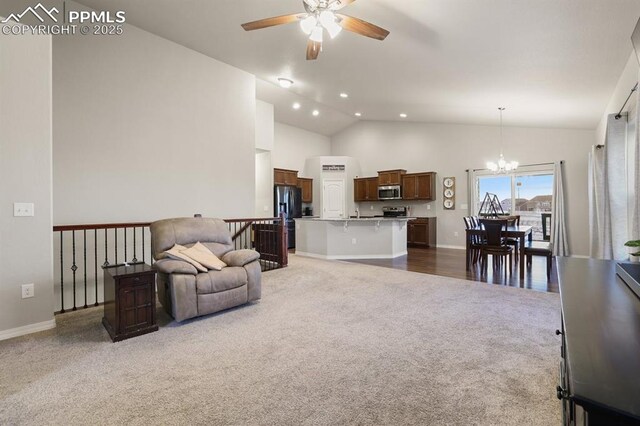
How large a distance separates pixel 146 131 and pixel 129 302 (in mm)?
2891

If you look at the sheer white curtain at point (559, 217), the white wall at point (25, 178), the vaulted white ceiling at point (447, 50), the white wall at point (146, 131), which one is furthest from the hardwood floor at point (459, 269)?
the white wall at point (25, 178)

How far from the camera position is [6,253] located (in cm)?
260

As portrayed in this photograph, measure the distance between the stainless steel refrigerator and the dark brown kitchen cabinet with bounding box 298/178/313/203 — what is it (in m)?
0.58

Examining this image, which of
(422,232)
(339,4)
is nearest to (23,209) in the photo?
(339,4)

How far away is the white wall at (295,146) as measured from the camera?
908 centimetres

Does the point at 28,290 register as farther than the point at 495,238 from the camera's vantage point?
No

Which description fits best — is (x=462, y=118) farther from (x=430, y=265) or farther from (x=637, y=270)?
(x=637, y=270)

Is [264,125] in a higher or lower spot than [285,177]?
higher

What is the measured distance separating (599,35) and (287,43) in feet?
11.6

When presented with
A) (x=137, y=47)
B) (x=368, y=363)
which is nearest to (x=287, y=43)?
(x=137, y=47)

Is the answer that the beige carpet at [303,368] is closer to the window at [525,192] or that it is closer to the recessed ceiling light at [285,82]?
the recessed ceiling light at [285,82]

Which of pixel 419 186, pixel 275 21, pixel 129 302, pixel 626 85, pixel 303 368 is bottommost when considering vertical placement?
pixel 303 368

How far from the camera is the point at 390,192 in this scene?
29.8 ft

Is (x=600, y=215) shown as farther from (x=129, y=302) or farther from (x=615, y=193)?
(x=129, y=302)
